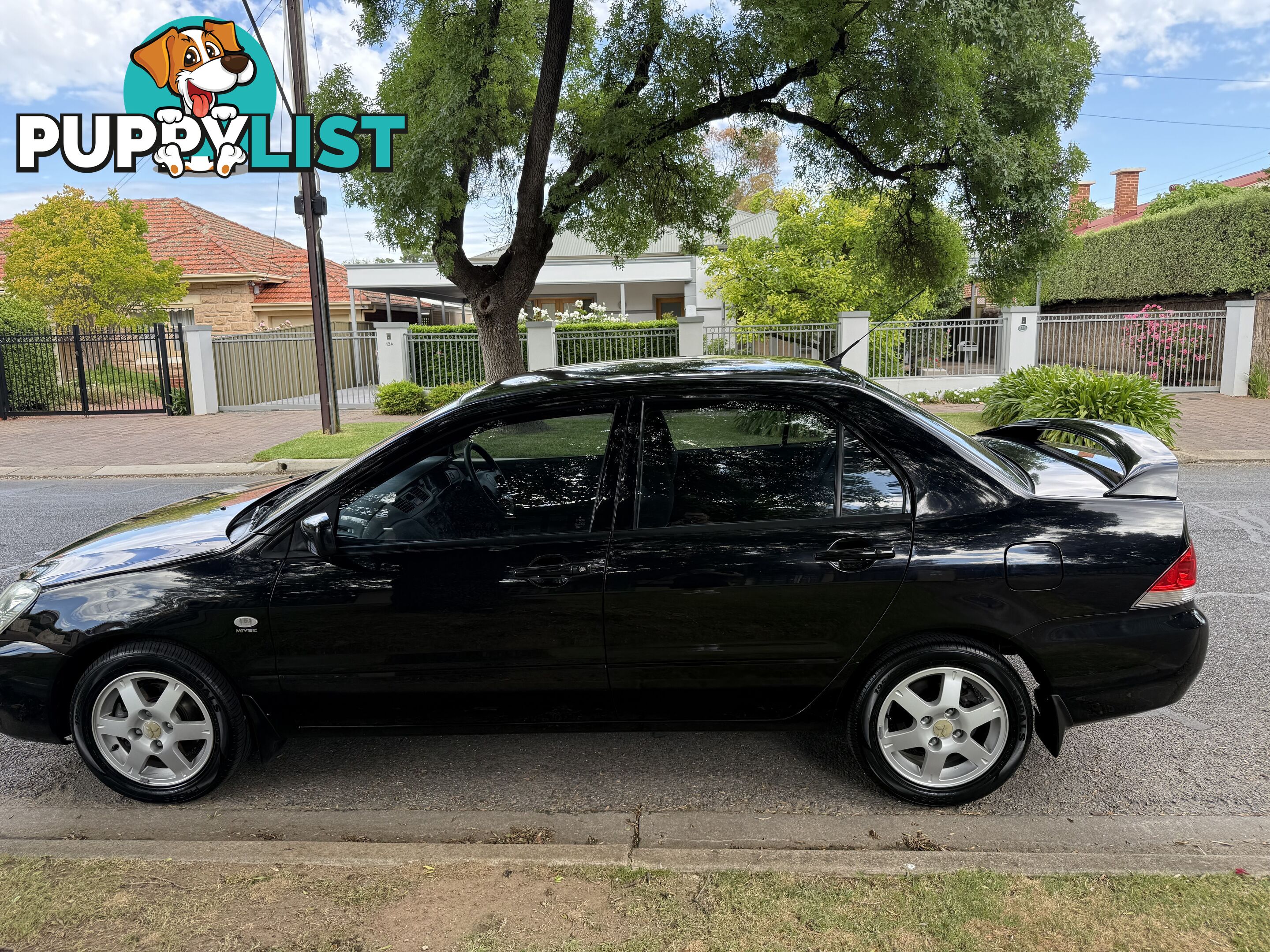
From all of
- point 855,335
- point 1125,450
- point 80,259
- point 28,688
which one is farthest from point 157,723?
point 80,259

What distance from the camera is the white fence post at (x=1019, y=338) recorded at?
68.2ft

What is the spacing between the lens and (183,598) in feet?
10.8

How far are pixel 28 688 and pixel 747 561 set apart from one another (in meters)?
2.69

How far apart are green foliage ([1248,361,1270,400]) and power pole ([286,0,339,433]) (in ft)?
62.2

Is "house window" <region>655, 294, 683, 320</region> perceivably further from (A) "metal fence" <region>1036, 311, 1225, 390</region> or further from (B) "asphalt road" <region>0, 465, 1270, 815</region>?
(B) "asphalt road" <region>0, 465, 1270, 815</region>

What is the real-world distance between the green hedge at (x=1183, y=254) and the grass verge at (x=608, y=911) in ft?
48.1

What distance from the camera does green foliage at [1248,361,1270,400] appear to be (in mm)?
19578

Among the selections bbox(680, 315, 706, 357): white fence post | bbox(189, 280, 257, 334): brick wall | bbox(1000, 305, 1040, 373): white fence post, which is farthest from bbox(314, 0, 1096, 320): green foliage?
bbox(189, 280, 257, 334): brick wall

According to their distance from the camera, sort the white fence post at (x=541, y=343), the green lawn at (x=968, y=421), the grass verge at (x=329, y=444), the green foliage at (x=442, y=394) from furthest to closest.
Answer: the white fence post at (x=541, y=343) → the green foliage at (x=442, y=394) → the green lawn at (x=968, y=421) → the grass verge at (x=329, y=444)

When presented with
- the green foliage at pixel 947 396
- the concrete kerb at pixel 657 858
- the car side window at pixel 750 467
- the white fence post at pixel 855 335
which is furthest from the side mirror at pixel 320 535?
the green foliage at pixel 947 396

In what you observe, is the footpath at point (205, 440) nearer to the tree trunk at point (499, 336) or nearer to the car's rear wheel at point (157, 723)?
the tree trunk at point (499, 336)

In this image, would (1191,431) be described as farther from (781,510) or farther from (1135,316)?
(781,510)

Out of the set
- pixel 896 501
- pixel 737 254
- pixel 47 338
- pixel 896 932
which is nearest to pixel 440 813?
pixel 896 932

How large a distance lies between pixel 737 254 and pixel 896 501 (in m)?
24.3
